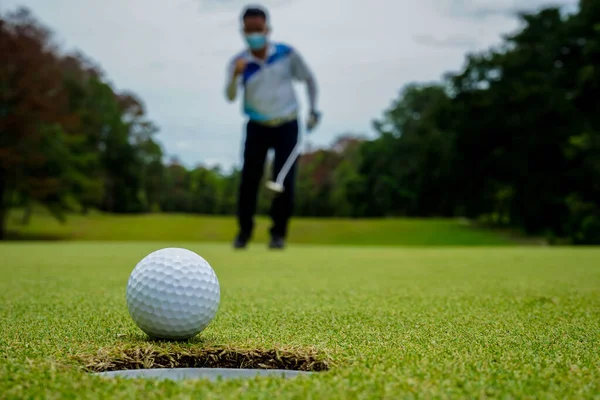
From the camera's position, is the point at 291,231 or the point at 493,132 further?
the point at 493,132

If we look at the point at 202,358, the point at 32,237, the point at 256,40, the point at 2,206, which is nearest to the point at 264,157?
the point at 256,40

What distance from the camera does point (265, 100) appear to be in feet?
23.6

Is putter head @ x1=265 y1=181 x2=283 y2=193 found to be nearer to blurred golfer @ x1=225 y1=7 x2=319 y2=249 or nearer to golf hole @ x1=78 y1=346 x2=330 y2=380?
blurred golfer @ x1=225 y1=7 x2=319 y2=249

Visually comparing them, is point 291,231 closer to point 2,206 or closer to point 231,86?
point 2,206

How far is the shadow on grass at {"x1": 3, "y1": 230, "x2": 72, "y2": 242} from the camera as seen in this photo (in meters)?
22.9

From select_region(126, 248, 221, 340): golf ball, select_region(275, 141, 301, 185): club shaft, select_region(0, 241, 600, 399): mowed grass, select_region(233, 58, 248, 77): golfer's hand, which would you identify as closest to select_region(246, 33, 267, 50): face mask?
select_region(233, 58, 248, 77): golfer's hand

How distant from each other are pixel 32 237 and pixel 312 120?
19968 mm

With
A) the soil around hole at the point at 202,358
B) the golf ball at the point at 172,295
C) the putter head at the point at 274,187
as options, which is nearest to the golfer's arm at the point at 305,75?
the putter head at the point at 274,187

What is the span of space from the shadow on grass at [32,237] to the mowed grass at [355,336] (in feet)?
67.2

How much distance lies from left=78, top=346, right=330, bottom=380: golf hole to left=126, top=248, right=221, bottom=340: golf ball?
0.66 feet

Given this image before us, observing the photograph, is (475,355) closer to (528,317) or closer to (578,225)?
(528,317)

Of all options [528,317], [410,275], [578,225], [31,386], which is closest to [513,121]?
[578,225]

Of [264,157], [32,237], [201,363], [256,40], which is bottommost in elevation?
[32,237]

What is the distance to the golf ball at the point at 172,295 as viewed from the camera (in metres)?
1.85
